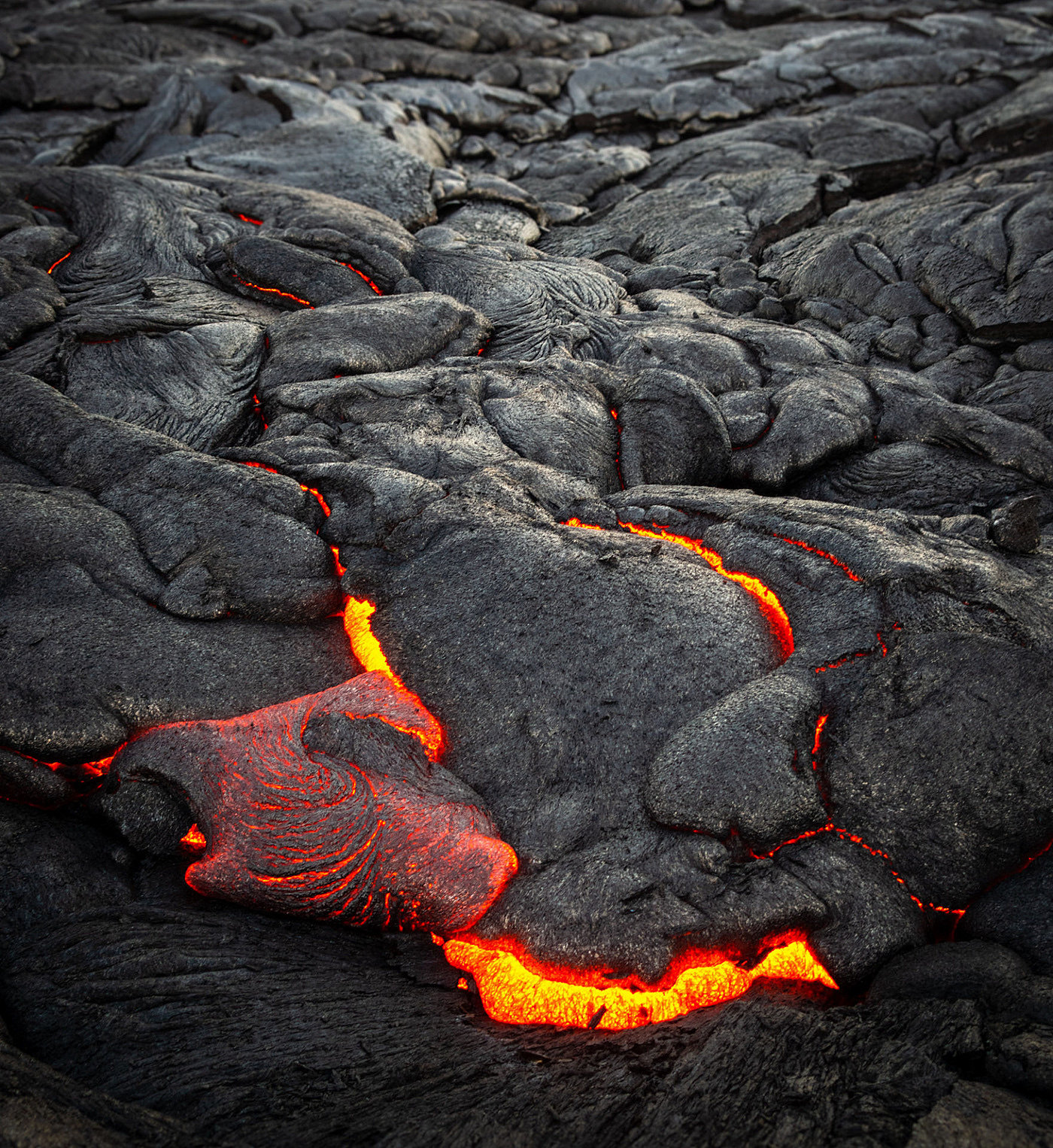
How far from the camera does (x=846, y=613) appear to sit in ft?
13.7

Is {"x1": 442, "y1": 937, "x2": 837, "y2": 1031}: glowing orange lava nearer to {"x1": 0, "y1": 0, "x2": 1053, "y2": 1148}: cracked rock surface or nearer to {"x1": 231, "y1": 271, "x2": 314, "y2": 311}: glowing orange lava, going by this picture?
{"x1": 0, "y1": 0, "x2": 1053, "y2": 1148}: cracked rock surface

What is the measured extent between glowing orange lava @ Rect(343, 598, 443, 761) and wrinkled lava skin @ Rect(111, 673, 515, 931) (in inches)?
1.0

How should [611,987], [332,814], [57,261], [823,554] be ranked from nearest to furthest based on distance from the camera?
[611,987] < [332,814] < [823,554] < [57,261]

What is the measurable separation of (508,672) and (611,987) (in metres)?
1.64

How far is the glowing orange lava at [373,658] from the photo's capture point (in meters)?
4.05

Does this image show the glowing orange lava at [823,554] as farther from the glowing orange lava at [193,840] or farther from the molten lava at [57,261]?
the molten lava at [57,261]

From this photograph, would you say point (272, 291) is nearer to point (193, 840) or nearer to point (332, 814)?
point (193, 840)

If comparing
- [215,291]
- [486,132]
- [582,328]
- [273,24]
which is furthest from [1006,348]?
[273,24]

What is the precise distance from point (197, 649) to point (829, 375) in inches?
225

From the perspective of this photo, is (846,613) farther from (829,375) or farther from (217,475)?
(217,475)

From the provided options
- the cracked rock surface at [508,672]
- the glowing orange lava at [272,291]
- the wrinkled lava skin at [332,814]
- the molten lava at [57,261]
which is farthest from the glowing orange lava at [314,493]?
the molten lava at [57,261]

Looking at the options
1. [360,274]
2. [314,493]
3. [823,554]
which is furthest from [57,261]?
[823,554]

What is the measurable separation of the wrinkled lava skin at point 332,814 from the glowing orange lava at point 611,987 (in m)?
0.29

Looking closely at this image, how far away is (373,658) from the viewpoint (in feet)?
14.9
